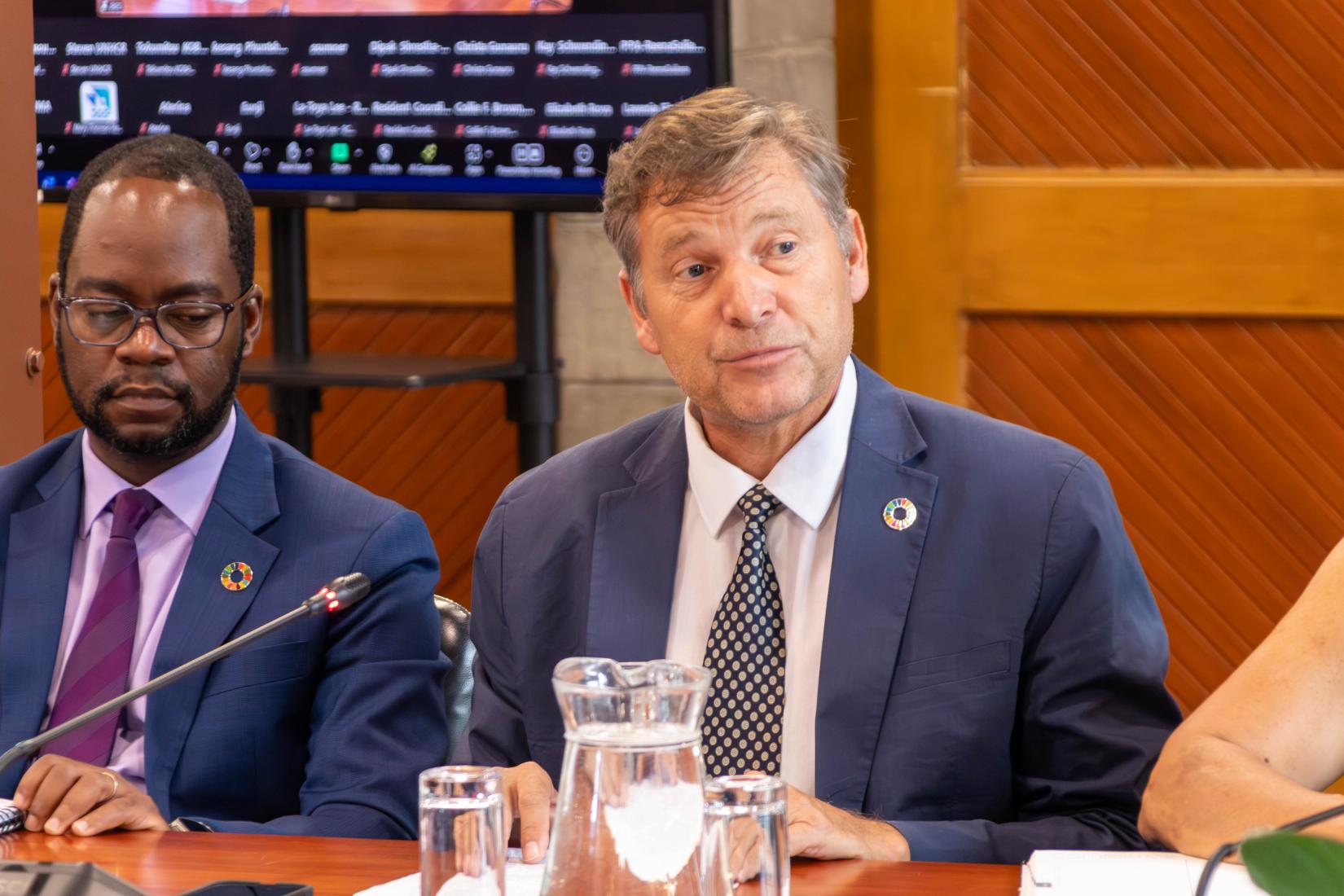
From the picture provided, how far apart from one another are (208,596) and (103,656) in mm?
146

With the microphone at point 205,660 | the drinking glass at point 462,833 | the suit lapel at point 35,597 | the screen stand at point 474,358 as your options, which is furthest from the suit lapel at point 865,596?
the screen stand at point 474,358

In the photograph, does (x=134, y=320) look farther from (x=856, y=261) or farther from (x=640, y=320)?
(x=856, y=261)

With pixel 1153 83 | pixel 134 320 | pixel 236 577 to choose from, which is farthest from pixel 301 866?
pixel 1153 83

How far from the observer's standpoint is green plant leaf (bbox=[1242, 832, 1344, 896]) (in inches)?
25.9

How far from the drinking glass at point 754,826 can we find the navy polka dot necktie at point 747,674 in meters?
0.52

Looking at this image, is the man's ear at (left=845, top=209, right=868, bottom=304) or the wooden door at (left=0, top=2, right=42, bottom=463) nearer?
the man's ear at (left=845, top=209, right=868, bottom=304)

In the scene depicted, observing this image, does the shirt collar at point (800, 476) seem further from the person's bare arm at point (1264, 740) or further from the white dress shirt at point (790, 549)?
the person's bare arm at point (1264, 740)

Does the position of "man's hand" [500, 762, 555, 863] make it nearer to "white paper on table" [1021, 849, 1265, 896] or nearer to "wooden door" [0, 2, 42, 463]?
"white paper on table" [1021, 849, 1265, 896]

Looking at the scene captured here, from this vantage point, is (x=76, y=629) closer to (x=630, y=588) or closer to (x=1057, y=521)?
(x=630, y=588)

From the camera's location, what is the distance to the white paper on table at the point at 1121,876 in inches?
53.1

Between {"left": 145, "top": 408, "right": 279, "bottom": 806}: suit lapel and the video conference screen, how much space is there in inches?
63.7

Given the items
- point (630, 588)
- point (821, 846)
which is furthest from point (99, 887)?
point (630, 588)

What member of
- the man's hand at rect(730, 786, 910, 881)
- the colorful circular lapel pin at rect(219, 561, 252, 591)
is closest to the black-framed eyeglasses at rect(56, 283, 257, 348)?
the colorful circular lapel pin at rect(219, 561, 252, 591)

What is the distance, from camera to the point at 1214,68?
371 centimetres
